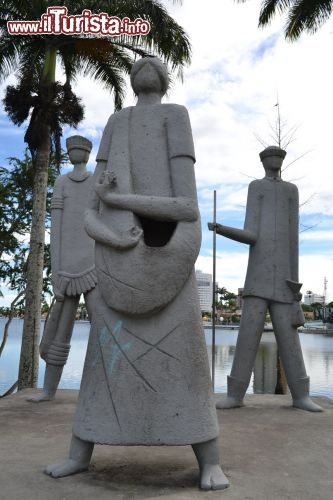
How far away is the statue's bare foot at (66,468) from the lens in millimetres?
3201

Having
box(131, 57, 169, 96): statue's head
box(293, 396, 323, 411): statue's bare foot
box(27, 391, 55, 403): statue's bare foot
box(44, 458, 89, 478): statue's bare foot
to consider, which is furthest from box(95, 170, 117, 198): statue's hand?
box(293, 396, 323, 411): statue's bare foot

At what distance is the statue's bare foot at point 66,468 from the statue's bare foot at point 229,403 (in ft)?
8.89

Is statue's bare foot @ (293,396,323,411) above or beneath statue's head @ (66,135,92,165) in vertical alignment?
beneath

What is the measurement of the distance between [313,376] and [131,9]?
10007 millimetres

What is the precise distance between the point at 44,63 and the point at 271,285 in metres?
7.16

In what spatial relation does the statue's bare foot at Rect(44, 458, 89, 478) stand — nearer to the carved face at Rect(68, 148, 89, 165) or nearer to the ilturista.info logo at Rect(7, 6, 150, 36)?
A: the carved face at Rect(68, 148, 89, 165)

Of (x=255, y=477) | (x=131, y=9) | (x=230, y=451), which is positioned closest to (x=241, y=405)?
(x=230, y=451)

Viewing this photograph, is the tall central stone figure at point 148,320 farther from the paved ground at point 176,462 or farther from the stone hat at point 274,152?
the stone hat at point 274,152

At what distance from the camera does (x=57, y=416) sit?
5.23 meters

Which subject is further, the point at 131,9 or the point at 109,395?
the point at 131,9

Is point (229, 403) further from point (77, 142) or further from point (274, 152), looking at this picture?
point (77, 142)

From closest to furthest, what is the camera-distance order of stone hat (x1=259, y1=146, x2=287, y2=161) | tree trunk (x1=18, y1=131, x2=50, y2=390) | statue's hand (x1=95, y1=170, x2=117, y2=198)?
statue's hand (x1=95, y1=170, x2=117, y2=198)
stone hat (x1=259, y1=146, x2=287, y2=161)
tree trunk (x1=18, y1=131, x2=50, y2=390)

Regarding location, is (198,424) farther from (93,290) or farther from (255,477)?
(93,290)

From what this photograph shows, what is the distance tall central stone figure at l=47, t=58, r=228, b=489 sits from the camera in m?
3.13
